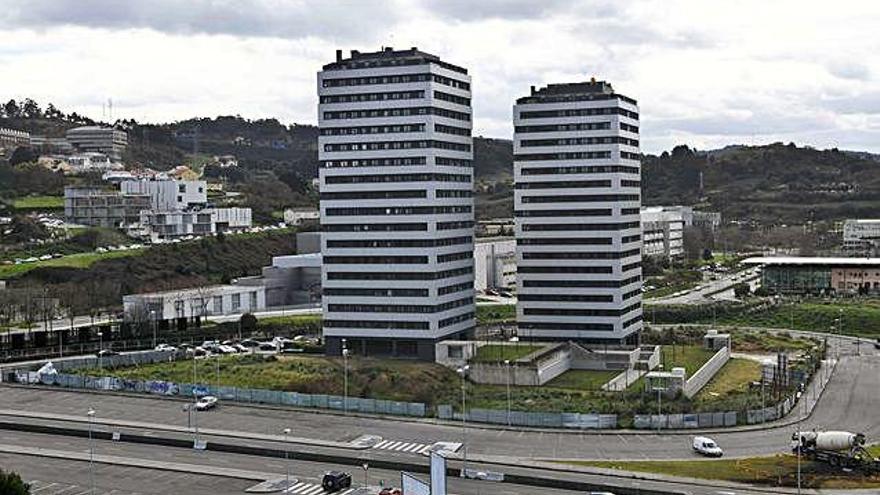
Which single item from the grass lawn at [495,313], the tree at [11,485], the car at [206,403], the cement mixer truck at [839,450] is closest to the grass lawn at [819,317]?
the grass lawn at [495,313]

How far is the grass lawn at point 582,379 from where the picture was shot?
94750 mm

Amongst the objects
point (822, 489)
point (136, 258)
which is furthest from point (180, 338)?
point (822, 489)

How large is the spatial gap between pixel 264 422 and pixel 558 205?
44.5 m

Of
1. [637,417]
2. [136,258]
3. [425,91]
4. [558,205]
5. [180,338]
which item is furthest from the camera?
[136,258]

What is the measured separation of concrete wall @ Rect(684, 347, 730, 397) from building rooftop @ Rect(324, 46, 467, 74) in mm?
38415

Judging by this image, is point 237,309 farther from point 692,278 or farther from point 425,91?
point 692,278

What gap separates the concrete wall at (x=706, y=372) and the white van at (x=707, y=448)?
19767mm

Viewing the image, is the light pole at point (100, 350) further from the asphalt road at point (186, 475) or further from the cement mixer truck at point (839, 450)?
the cement mixer truck at point (839, 450)

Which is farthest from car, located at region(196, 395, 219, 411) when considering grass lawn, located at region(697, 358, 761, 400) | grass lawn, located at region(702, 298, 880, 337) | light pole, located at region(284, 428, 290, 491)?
grass lawn, located at region(702, 298, 880, 337)

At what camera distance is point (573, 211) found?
111 m

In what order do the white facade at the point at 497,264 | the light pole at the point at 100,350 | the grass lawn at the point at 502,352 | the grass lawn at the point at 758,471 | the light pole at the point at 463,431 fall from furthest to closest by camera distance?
the white facade at the point at 497,264, the light pole at the point at 100,350, the grass lawn at the point at 502,352, the light pole at the point at 463,431, the grass lawn at the point at 758,471

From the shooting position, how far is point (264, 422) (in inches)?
3091

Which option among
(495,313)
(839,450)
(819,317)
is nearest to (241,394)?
(839,450)

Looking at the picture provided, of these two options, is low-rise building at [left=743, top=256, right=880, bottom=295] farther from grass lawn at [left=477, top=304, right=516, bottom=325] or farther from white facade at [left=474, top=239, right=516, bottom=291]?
grass lawn at [left=477, top=304, right=516, bottom=325]
